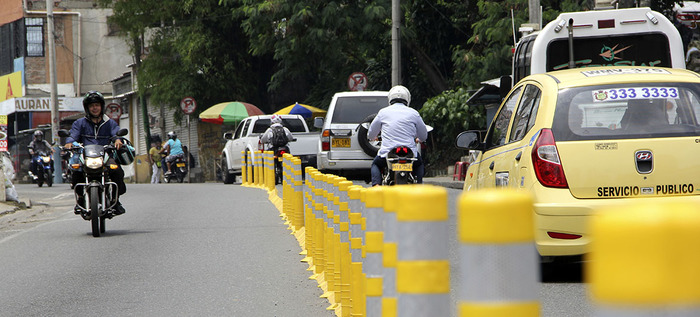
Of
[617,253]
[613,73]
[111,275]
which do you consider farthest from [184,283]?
[617,253]

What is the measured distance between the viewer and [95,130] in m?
12.5

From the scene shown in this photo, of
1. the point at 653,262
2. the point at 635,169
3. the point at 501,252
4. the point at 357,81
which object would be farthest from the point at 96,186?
the point at 357,81

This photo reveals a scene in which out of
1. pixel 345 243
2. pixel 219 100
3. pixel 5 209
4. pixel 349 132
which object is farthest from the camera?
pixel 219 100

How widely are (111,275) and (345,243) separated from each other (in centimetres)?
322

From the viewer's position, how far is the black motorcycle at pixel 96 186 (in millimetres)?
11758

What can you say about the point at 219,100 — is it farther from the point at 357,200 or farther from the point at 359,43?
the point at 357,200

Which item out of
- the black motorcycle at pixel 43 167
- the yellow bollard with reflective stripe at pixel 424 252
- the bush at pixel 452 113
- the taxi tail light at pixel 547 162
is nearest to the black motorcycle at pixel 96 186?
the taxi tail light at pixel 547 162

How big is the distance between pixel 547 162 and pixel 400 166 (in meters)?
3.33

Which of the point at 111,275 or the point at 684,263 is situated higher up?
the point at 684,263

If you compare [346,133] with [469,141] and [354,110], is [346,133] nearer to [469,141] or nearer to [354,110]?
[354,110]

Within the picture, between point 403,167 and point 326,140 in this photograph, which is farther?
point 326,140

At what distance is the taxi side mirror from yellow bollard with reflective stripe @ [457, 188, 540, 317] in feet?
21.5

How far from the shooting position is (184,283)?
827 cm

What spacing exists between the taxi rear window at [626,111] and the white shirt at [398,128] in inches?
137
